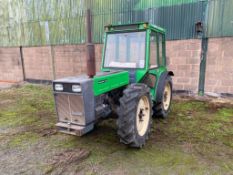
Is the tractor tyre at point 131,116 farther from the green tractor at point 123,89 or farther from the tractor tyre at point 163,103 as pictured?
the tractor tyre at point 163,103

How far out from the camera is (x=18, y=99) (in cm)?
646

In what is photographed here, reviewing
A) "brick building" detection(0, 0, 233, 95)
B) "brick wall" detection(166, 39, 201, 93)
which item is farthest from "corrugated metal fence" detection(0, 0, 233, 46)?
"brick wall" detection(166, 39, 201, 93)

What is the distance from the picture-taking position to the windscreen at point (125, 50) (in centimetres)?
350

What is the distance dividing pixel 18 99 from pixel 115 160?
5.02 metres

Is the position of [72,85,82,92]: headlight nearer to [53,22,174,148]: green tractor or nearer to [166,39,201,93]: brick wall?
[53,22,174,148]: green tractor

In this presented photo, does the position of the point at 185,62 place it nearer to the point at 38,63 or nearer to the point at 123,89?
the point at 123,89

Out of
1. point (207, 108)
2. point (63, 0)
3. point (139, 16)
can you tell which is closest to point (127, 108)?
point (207, 108)

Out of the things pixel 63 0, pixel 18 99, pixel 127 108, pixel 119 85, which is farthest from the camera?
pixel 63 0

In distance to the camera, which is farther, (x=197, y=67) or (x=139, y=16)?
(x=139, y=16)

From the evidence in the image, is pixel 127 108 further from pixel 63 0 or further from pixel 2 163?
pixel 63 0

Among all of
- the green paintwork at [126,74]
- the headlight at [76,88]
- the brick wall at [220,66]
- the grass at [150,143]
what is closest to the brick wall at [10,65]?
the grass at [150,143]

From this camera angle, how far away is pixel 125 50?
3629 millimetres

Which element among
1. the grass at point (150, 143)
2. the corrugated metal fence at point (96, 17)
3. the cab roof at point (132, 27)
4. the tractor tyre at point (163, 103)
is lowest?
the grass at point (150, 143)

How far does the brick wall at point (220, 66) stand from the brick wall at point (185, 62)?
336 millimetres
